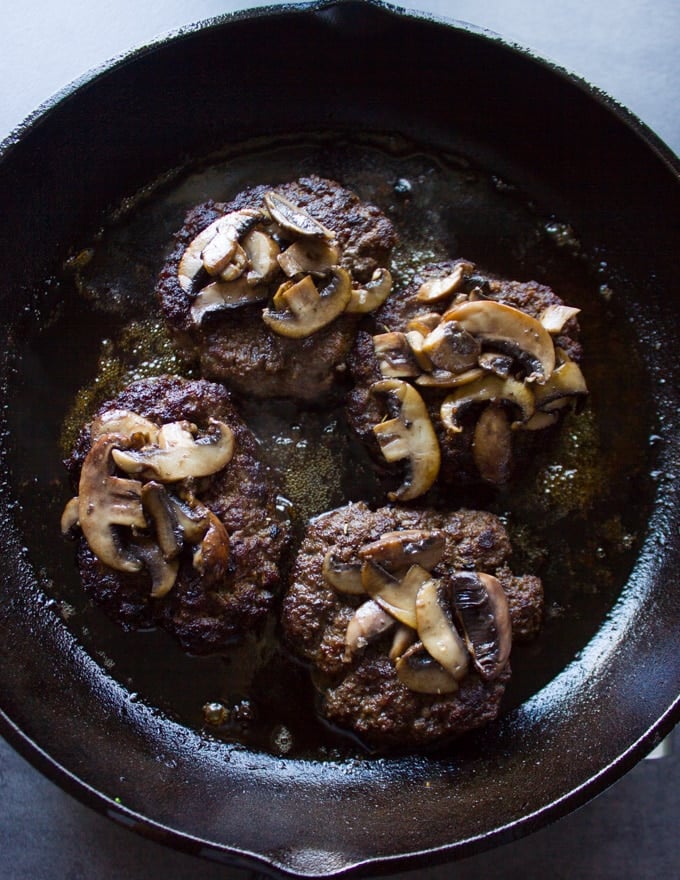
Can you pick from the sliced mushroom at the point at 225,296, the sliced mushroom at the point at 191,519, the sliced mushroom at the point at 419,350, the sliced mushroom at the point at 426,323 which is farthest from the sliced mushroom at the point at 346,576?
the sliced mushroom at the point at 225,296

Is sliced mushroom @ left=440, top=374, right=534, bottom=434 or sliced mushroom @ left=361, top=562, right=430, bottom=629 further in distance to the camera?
sliced mushroom @ left=440, top=374, right=534, bottom=434

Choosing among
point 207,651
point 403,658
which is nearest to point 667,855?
point 403,658

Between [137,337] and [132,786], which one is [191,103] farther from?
[132,786]

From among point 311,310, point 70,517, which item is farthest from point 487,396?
point 70,517

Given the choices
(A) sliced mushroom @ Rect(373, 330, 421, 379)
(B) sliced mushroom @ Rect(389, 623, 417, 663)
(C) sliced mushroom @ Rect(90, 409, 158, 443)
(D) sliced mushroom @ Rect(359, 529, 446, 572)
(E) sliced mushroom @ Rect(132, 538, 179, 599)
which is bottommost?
(B) sliced mushroom @ Rect(389, 623, 417, 663)

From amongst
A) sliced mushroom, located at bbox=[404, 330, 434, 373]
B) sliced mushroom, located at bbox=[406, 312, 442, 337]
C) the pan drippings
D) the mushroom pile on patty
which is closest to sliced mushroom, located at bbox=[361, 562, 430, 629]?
the mushroom pile on patty

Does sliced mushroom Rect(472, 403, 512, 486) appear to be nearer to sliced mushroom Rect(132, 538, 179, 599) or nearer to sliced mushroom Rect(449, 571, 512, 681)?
sliced mushroom Rect(449, 571, 512, 681)

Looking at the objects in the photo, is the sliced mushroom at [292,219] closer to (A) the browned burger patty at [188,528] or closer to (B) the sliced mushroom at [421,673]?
(A) the browned burger patty at [188,528]
